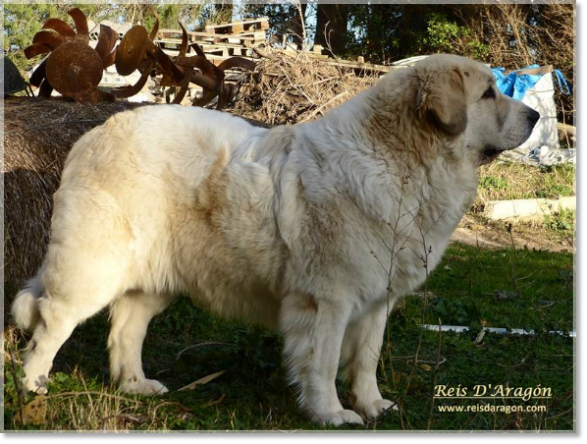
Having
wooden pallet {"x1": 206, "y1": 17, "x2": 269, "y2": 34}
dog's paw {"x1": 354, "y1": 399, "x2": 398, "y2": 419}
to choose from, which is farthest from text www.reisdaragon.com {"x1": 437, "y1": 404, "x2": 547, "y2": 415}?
wooden pallet {"x1": 206, "y1": 17, "x2": 269, "y2": 34}

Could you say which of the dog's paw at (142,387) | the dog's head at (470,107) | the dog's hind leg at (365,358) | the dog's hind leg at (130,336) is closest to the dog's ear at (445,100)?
the dog's head at (470,107)

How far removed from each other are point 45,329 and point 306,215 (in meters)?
1.54

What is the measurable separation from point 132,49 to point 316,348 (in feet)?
10.2

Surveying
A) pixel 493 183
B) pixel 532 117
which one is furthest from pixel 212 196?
pixel 493 183

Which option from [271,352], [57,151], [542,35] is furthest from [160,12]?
[271,352]

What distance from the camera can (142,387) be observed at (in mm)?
4016

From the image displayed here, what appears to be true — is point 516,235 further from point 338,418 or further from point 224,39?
point 224,39

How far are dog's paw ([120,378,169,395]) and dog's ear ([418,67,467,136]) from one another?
2.12m

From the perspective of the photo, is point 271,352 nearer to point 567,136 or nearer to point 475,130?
point 475,130

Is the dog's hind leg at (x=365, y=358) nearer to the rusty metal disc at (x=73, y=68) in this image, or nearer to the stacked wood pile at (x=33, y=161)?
the stacked wood pile at (x=33, y=161)

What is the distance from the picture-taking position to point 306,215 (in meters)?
3.52

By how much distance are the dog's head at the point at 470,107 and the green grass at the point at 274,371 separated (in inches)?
37.1

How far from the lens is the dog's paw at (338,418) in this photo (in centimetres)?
352

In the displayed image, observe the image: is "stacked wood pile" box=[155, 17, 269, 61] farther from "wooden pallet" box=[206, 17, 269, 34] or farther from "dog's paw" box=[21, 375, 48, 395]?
"dog's paw" box=[21, 375, 48, 395]
